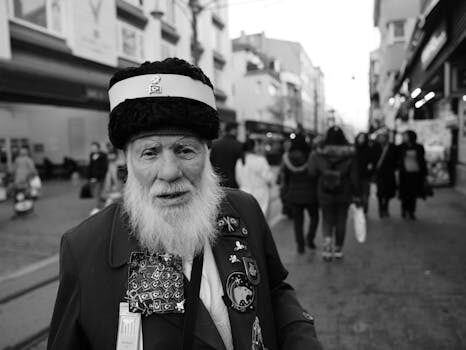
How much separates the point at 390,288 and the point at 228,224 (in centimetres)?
333

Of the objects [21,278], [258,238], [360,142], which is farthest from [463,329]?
[360,142]

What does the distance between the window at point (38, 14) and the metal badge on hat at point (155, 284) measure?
847 centimetres

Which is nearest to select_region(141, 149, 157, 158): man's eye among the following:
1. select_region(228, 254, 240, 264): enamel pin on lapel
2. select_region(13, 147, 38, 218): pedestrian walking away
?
select_region(228, 254, 240, 264): enamel pin on lapel

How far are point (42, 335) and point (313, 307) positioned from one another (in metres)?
2.40

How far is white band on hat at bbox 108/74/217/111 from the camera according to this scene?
139 centimetres

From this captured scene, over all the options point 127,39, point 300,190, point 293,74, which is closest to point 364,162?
point 300,190

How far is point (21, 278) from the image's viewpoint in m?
4.77

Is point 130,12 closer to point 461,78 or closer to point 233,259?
point 233,259

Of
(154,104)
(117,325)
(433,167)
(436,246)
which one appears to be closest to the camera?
(117,325)

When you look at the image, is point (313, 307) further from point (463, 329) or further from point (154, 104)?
point (154, 104)

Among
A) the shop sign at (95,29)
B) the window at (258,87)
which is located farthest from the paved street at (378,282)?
the window at (258,87)

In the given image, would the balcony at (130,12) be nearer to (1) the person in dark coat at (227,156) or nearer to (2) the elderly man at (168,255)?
(1) the person in dark coat at (227,156)

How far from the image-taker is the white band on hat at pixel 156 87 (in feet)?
4.57

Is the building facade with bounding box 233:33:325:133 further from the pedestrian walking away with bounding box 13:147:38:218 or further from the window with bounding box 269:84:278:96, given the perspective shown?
the pedestrian walking away with bounding box 13:147:38:218
